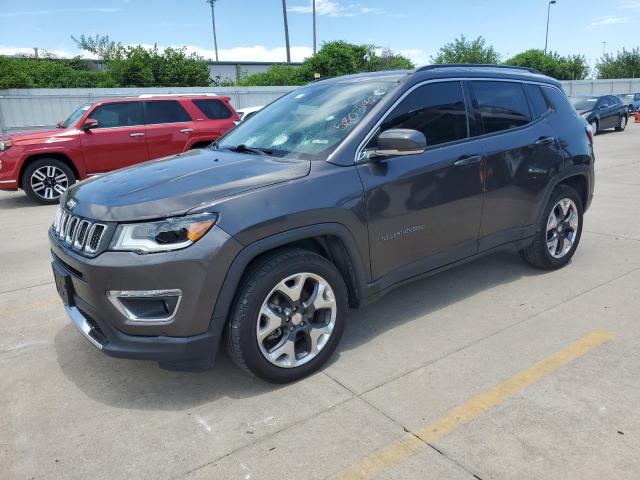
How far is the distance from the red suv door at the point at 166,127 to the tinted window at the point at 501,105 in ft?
24.5

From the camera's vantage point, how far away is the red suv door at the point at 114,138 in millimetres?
9766

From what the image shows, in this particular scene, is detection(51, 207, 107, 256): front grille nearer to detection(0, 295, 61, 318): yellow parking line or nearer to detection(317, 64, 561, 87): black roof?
detection(0, 295, 61, 318): yellow parking line

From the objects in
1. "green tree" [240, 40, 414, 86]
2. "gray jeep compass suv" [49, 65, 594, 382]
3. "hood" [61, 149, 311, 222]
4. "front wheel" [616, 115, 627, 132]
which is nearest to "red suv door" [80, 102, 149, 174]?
"gray jeep compass suv" [49, 65, 594, 382]

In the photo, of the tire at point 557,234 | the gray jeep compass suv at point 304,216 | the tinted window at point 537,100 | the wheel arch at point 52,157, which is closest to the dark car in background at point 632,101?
the tire at point 557,234

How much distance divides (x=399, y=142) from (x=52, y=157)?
8209 mm

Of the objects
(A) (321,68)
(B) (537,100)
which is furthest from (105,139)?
(A) (321,68)

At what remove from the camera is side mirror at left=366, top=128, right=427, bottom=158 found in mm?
3193

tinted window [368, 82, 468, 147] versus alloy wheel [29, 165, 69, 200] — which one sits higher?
tinted window [368, 82, 468, 147]

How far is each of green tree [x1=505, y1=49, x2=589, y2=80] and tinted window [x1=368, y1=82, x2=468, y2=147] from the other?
148 ft

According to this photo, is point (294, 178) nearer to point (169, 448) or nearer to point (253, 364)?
point (253, 364)

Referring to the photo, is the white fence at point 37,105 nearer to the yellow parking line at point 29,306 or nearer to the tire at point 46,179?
the tire at point 46,179

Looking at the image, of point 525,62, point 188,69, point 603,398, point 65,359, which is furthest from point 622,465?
point 525,62

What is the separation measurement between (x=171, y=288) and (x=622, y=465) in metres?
2.25

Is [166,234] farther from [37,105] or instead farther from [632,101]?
[632,101]
